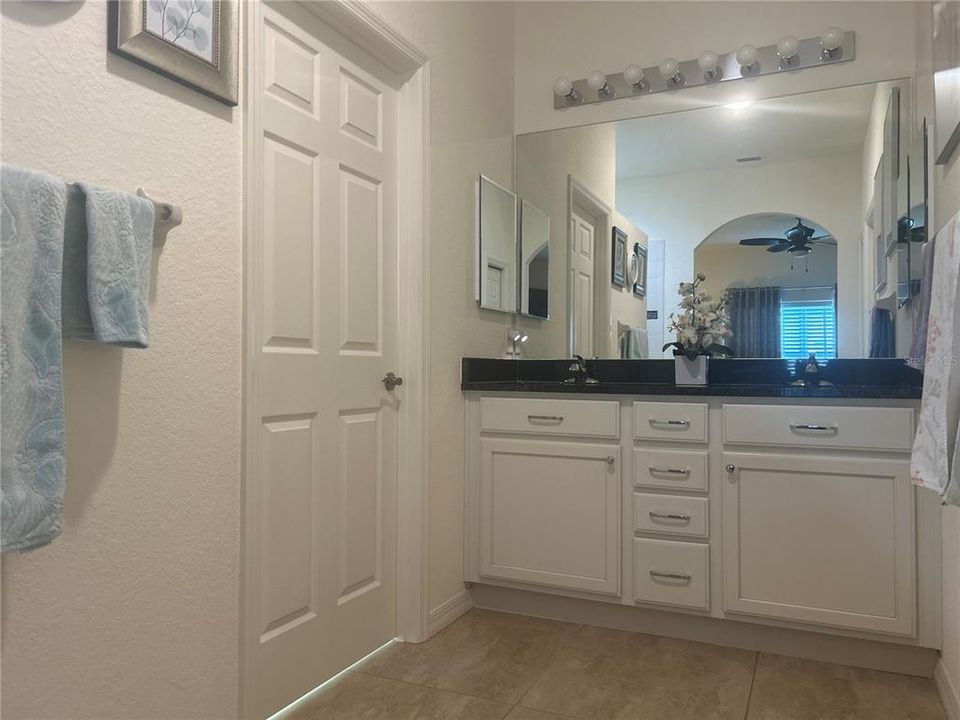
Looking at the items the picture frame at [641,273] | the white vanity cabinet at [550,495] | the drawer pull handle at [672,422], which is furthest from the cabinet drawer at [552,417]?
the picture frame at [641,273]

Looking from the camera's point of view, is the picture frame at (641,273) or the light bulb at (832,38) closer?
the light bulb at (832,38)

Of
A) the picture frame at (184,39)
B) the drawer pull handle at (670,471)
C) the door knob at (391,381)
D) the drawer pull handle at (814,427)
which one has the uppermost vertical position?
the picture frame at (184,39)

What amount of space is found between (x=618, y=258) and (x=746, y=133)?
71 cm

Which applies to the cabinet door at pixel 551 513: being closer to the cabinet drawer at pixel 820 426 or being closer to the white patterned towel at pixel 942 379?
the cabinet drawer at pixel 820 426

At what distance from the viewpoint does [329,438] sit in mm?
2090

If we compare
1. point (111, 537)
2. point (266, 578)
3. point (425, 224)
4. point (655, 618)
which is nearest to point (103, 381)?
point (111, 537)

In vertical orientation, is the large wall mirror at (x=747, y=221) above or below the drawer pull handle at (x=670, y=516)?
above

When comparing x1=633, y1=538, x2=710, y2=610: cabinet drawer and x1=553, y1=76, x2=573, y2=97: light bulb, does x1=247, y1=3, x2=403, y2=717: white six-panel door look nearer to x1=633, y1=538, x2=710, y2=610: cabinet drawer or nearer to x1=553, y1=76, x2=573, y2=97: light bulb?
x1=633, y1=538, x2=710, y2=610: cabinet drawer

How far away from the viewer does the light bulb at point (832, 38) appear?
2.63 m

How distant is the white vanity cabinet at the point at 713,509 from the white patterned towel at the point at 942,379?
1.97 ft

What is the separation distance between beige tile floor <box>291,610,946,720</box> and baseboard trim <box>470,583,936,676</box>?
0.13 feet

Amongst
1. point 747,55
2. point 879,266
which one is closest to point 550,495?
point 879,266

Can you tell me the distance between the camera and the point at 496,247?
294cm

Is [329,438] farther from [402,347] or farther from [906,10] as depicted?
[906,10]
